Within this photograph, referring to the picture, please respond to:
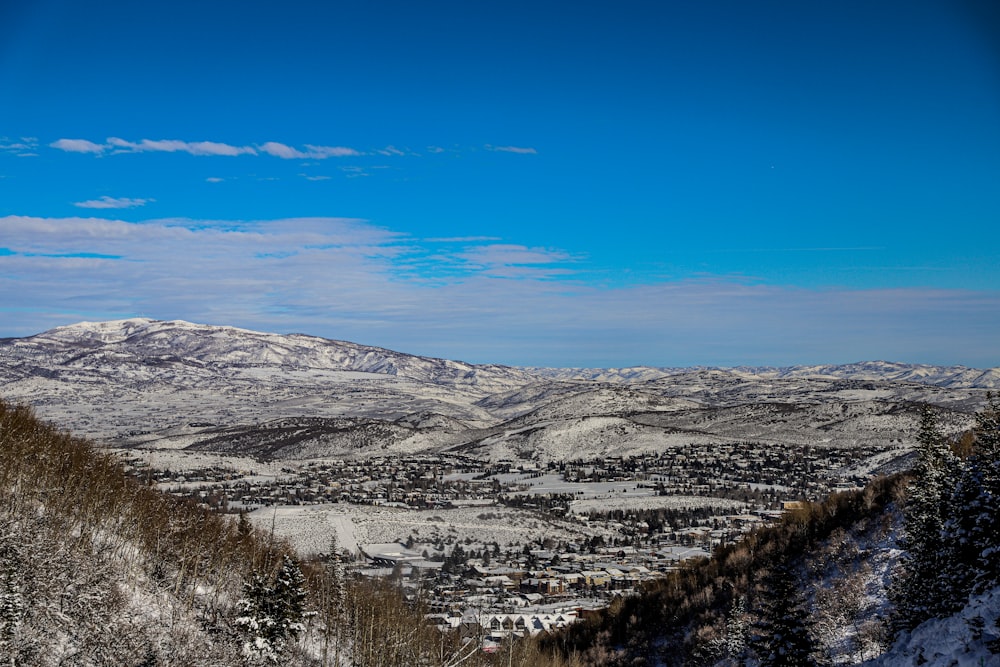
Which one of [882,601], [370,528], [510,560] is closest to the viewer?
[882,601]

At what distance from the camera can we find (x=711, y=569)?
38219 millimetres

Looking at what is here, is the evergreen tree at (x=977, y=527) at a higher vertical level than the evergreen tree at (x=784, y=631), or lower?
higher

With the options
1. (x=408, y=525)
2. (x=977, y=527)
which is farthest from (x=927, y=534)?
(x=408, y=525)

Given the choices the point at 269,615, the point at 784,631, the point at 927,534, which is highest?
the point at 927,534

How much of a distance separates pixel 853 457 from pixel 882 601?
372 ft

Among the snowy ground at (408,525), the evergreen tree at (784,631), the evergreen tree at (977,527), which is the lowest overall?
the snowy ground at (408,525)

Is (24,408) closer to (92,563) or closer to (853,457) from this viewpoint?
(92,563)

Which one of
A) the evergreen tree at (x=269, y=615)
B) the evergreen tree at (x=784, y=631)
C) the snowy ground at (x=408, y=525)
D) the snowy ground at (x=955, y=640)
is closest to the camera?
the snowy ground at (x=955, y=640)

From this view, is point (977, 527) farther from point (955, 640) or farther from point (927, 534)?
Result: point (927, 534)

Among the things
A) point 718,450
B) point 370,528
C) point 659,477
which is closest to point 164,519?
point 370,528

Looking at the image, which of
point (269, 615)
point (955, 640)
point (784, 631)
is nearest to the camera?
point (269, 615)

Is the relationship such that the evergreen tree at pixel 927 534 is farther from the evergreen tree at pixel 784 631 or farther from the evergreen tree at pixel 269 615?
the evergreen tree at pixel 269 615

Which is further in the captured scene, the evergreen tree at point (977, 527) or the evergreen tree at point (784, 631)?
the evergreen tree at point (784, 631)

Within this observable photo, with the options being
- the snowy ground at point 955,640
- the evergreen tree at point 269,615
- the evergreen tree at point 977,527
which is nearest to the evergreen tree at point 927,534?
the evergreen tree at point 977,527
